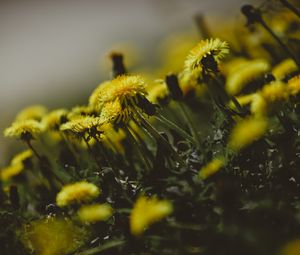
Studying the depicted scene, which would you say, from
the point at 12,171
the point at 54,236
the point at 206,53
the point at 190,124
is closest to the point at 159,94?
the point at 190,124

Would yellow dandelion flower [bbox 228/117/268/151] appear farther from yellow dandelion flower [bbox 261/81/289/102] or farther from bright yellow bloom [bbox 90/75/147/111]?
bright yellow bloom [bbox 90/75/147/111]

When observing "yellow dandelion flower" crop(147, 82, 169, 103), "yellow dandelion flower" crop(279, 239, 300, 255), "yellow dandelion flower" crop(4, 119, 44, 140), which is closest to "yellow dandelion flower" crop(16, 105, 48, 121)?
"yellow dandelion flower" crop(4, 119, 44, 140)

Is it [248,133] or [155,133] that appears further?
[155,133]

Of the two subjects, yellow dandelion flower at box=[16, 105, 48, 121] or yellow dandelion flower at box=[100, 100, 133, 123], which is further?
yellow dandelion flower at box=[16, 105, 48, 121]

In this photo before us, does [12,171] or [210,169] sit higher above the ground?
[12,171]

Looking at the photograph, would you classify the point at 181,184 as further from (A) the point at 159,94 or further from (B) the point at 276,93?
(A) the point at 159,94

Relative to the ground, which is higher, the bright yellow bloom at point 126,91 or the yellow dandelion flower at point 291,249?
the bright yellow bloom at point 126,91

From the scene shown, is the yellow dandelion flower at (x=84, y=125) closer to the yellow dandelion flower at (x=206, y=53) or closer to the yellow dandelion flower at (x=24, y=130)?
the yellow dandelion flower at (x=24, y=130)

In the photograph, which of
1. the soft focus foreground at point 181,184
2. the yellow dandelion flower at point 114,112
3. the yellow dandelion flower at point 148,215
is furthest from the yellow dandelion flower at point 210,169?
the yellow dandelion flower at point 114,112

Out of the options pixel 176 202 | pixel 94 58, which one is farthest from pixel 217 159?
pixel 94 58
